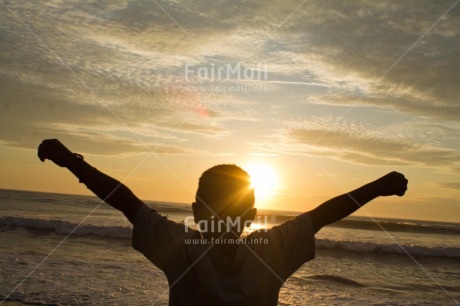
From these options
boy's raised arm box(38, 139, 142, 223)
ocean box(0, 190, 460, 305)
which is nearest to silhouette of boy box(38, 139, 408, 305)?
boy's raised arm box(38, 139, 142, 223)

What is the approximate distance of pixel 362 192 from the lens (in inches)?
68.9

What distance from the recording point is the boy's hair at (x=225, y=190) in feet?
5.66

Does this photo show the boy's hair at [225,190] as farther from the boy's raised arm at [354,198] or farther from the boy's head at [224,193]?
the boy's raised arm at [354,198]

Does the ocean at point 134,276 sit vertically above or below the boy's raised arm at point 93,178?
below

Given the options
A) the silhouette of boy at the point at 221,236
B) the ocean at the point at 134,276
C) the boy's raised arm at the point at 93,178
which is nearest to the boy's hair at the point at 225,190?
the silhouette of boy at the point at 221,236

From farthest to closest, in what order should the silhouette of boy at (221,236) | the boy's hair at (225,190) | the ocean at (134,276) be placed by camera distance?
the ocean at (134,276), the boy's hair at (225,190), the silhouette of boy at (221,236)

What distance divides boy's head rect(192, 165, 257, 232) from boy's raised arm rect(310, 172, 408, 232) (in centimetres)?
31

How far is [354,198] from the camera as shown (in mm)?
1739

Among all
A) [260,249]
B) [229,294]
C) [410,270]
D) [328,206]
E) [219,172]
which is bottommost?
[410,270]

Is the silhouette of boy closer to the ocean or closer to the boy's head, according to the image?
the boy's head

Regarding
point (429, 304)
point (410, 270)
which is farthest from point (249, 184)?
point (410, 270)

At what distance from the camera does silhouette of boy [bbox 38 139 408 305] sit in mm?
1615

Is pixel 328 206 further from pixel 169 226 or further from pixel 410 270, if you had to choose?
pixel 410 270

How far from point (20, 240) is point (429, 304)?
51.3ft
